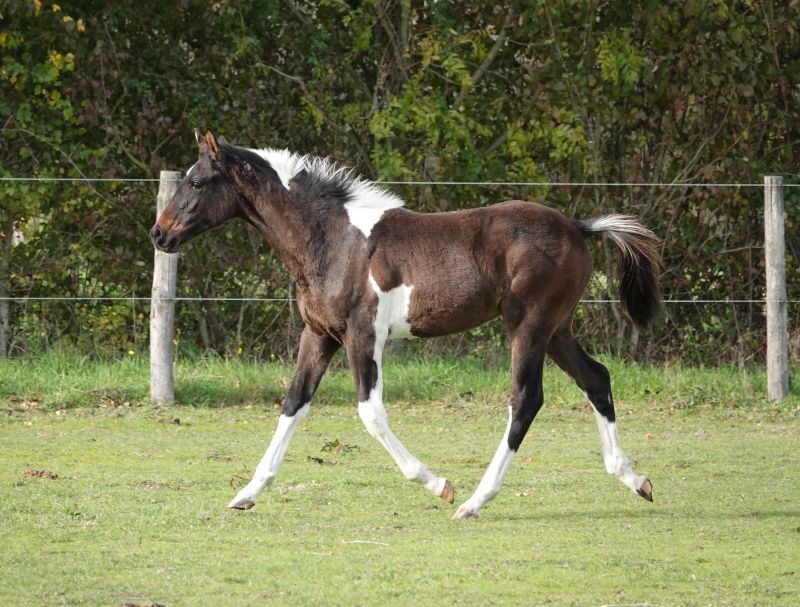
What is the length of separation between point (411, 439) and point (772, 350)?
330cm

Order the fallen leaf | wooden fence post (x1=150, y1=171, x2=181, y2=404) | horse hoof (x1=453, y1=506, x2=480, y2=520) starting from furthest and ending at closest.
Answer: wooden fence post (x1=150, y1=171, x2=181, y2=404) → the fallen leaf → horse hoof (x1=453, y1=506, x2=480, y2=520)

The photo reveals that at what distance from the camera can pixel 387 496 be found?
7629 mm

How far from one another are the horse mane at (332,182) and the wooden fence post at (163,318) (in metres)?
3.57

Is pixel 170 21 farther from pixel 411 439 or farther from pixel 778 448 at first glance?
pixel 778 448

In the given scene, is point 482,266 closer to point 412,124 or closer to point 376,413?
point 376,413

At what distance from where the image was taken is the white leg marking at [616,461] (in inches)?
294

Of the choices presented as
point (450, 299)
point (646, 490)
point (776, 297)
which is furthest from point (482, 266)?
point (776, 297)

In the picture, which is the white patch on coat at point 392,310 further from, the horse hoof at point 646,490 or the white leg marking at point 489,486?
the horse hoof at point 646,490

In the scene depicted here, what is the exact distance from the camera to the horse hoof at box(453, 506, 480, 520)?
6977 millimetres

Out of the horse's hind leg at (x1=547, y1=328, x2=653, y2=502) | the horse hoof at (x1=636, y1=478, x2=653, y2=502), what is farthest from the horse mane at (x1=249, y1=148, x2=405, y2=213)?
the horse hoof at (x1=636, y1=478, x2=653, y2=502)

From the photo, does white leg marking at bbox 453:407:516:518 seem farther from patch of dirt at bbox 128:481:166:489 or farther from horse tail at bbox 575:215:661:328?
patch of dirt at bbox 128:481:166:489

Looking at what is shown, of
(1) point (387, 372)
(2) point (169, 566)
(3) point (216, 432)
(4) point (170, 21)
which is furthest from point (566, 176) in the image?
(2) point (169, 566)

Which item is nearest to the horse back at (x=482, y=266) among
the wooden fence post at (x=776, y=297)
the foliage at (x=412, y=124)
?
the wooden fence post at (x=776, y=297)

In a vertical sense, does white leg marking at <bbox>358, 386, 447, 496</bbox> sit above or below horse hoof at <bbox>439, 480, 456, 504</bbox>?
above
